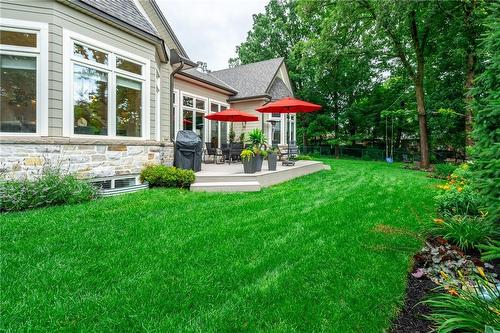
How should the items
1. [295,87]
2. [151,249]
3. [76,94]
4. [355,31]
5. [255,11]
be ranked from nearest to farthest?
[151,249]
[76,94]
[355,31]
[295,87]
[255,11]

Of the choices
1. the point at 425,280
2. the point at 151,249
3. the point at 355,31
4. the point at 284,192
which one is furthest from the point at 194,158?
the point at 355,31

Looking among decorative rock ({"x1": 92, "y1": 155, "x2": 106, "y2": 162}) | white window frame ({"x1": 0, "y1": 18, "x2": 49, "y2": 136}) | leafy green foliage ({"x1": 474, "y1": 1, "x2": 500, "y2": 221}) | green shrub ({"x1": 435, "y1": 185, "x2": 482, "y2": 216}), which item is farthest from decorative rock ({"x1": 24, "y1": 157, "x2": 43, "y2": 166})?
green shrub ({"x1": 435, "y1": 185, "x2": 482, "y2": 216})

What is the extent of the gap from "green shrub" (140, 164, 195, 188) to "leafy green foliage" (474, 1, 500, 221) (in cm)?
587

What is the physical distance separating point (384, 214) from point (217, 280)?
3599 mm

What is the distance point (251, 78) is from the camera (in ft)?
56.4

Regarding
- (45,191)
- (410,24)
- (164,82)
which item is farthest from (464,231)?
(410,24)

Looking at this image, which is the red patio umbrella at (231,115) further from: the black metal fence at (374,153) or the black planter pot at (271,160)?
the black metal fence at (374,153)

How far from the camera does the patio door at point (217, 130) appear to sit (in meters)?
13.9

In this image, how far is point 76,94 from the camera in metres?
6.06

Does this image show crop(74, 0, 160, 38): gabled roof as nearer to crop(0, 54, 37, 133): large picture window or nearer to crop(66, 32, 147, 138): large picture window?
crop(66, 32, 147, 138): large picture window

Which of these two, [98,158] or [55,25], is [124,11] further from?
[98,158]

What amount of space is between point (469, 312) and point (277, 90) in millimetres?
15862

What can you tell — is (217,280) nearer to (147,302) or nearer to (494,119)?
(147,302)

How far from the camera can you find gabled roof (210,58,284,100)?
50.6 feet
